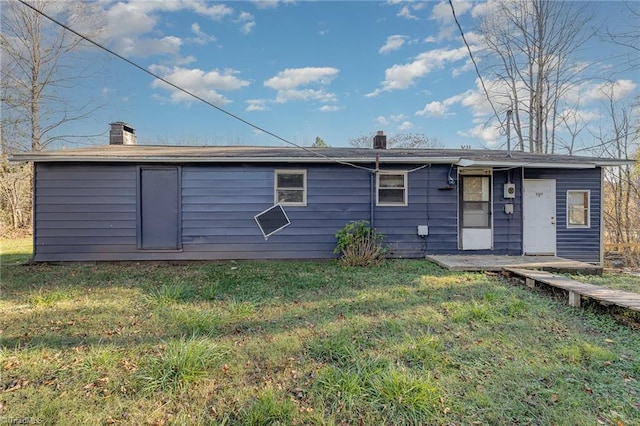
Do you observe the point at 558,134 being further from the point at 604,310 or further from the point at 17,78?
the point at 17,78

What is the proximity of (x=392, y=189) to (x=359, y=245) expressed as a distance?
1841 mm

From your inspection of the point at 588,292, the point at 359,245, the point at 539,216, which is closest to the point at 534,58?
the point at 539,216

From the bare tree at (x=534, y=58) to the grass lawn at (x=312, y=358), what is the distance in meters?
13.1

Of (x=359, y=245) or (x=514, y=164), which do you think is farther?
(x=514, y=164)

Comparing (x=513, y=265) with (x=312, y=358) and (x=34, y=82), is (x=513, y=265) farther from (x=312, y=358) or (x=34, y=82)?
(x=34, y=82)

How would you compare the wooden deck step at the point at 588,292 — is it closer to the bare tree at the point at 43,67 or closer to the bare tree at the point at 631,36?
the bare tree at the point at 631,36

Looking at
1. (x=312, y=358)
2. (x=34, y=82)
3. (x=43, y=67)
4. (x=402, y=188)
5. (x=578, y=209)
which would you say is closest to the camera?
(x=312, y=358)

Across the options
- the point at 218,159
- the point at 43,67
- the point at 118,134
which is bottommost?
the point at 218,159

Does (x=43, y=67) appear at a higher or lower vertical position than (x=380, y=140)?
higher

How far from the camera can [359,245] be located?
655 centimetres

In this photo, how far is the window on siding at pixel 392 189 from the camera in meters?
7.40

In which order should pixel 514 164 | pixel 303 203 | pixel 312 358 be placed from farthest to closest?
1. pixel 303 203
2. pixel 514 164
3. pixel 312 358

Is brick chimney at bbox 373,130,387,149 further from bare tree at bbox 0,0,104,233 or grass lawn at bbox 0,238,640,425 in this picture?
bare tree at bbox 0,0,104,233

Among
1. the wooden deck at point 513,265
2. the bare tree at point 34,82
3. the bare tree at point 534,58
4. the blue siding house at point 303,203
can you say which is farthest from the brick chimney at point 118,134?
the bare tree at point 534,58
